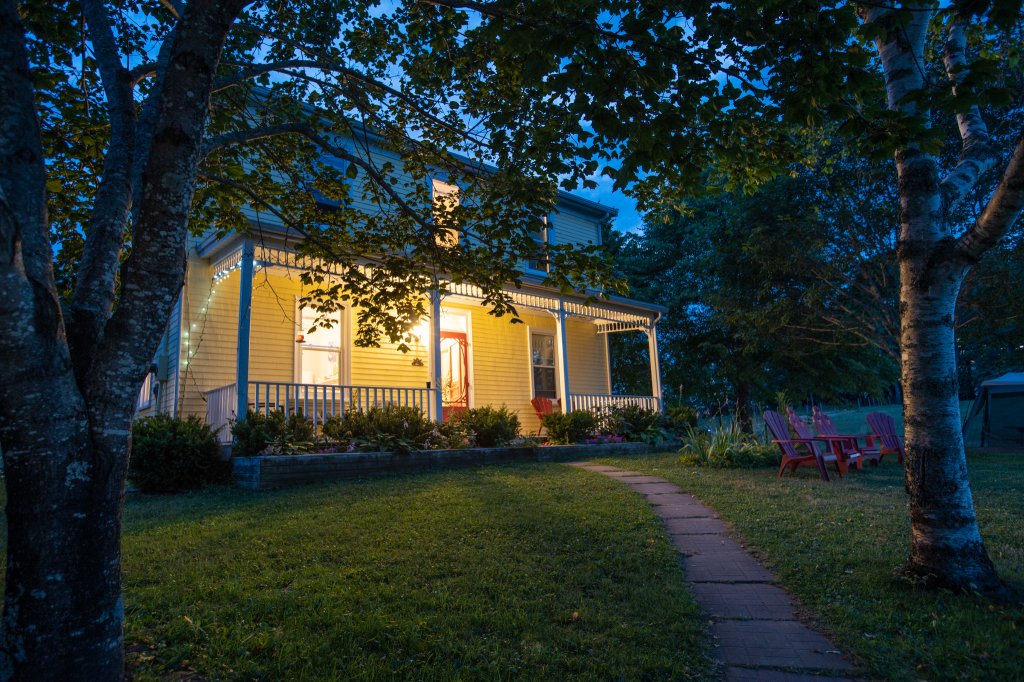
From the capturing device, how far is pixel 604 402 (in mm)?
14477

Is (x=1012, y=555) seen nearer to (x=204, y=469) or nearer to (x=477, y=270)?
(x=477, y=270)

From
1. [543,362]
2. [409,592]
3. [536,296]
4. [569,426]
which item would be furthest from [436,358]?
[409,592]

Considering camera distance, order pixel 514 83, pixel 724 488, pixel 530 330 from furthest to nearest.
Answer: pixel 530 330
pixel 724 488
pixel 514 83

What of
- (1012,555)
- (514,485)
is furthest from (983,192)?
(514,485)

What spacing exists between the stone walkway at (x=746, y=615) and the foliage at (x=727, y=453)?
409 cm

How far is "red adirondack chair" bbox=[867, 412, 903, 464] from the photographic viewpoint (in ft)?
35.1

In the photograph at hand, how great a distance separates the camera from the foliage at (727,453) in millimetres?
9758

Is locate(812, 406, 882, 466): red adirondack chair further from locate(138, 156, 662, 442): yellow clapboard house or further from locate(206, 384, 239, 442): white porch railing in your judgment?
locate(206, 384, 239, 442): white porch railing

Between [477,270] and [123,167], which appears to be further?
[477,270]

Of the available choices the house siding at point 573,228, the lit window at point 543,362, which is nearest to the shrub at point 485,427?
the lit window at point 543,362

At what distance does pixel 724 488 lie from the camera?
7.48m

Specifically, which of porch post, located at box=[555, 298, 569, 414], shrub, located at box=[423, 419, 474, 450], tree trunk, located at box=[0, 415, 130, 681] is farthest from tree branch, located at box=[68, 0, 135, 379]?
porch post, located at box=[555, 298, 569, 414]

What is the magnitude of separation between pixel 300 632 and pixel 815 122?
3866 mm

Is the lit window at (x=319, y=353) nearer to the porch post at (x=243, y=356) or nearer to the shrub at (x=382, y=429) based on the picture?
the shrub at (x=382, y=429)
